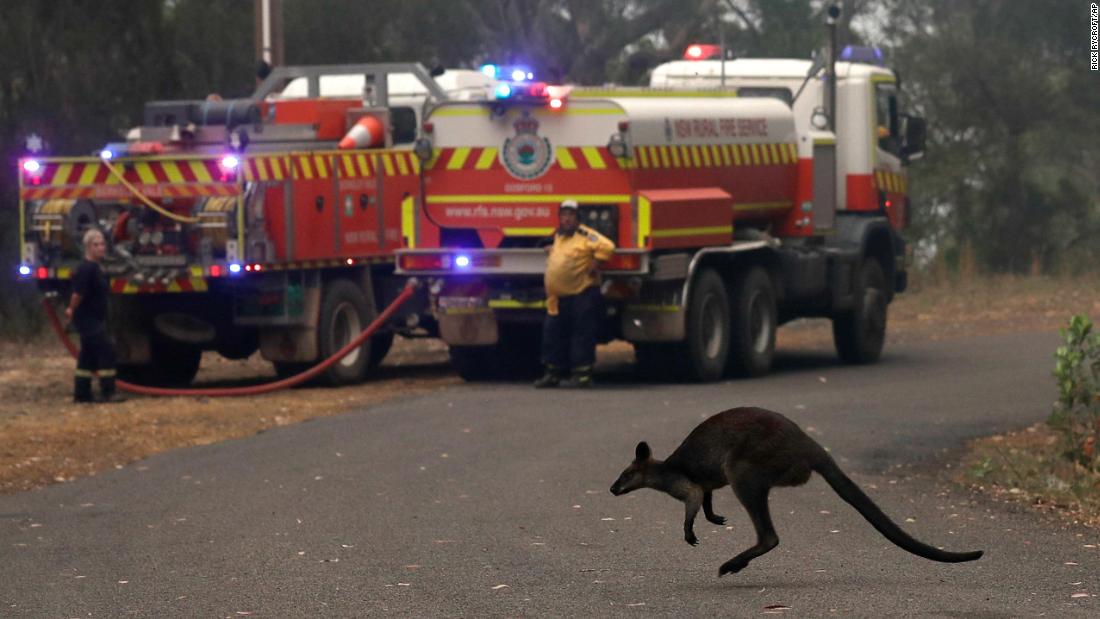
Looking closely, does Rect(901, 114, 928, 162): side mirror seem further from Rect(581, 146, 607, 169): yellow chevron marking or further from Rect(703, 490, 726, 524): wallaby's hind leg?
Rect(703, 490, 726, 524): wallaby's hind leg

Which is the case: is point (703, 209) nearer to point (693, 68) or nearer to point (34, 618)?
point (693, 68)

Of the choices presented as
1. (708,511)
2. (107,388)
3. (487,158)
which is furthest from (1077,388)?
(107,388)

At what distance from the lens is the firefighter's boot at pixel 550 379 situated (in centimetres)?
1834

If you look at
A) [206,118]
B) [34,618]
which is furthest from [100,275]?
[34,618]

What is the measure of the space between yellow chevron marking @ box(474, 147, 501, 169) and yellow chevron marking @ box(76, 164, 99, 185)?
3.41 metres

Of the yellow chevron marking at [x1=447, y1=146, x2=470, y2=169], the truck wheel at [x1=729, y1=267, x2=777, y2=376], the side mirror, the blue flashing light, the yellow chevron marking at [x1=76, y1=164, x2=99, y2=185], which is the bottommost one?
the truck wheel at [x1=729, y1=267, x2=777, y2=376]

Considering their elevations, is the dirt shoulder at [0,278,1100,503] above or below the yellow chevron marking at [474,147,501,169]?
below

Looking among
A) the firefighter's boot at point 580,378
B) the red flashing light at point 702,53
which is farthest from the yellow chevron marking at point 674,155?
the red flashing light at point 702,53

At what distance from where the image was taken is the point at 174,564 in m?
9.58

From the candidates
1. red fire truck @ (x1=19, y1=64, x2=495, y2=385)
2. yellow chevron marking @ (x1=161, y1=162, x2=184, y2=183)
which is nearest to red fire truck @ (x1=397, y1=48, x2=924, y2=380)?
red fire truck @ (x1=19, y1=64, x2=495, y2=385)

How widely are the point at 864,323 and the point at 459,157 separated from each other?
16.4ft

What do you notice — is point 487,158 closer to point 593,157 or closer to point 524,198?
point 524,198

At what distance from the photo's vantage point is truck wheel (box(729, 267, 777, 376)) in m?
19.5

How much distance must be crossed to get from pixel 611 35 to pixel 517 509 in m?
26.1
